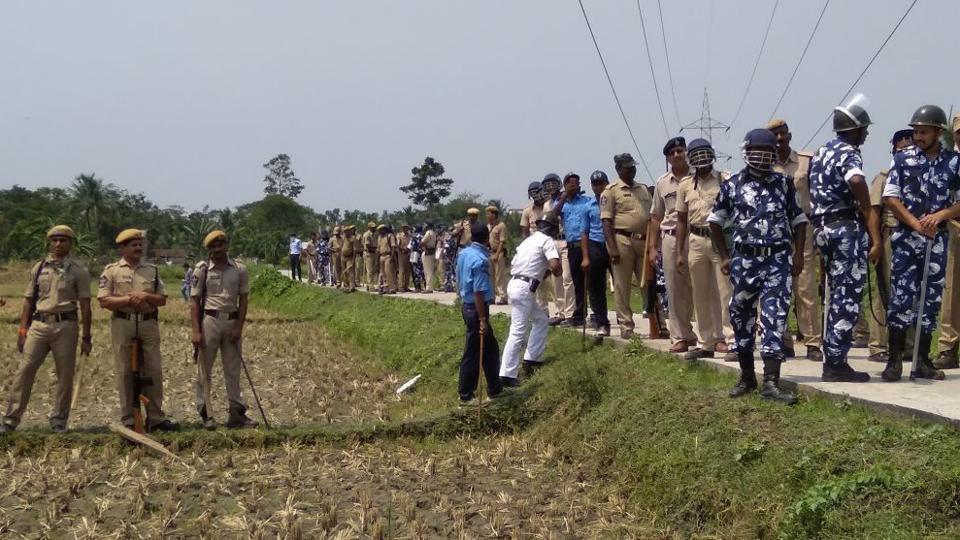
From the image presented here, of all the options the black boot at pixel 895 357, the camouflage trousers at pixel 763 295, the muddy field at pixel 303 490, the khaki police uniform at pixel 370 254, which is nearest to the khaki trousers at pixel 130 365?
the muddy field at pixel 303 490

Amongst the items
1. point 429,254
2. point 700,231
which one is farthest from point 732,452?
point 429,254

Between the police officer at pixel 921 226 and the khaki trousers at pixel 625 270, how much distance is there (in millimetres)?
3206

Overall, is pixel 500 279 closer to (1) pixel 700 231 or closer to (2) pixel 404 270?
(2) pixel 404 270

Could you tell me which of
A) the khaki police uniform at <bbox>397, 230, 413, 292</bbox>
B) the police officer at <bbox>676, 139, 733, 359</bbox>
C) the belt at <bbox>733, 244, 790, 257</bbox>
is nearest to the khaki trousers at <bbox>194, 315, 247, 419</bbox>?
the police officer at <bbox>676, 139, 733, 359</bbox>

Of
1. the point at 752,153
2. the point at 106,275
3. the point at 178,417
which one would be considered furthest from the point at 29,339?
the point at 752,153

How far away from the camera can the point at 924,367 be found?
660 centimetres

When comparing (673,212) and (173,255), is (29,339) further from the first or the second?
(173,255)

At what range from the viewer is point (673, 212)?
28.0ft

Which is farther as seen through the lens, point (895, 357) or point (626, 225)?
point (626, 225)

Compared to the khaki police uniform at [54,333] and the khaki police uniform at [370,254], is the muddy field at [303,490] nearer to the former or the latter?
the khaki police uniform at [54,333]

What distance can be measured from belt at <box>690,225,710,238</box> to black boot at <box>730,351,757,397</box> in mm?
1716

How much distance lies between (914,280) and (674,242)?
2.34m

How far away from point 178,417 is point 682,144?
19.9 ft

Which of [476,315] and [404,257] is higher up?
[404,257]
